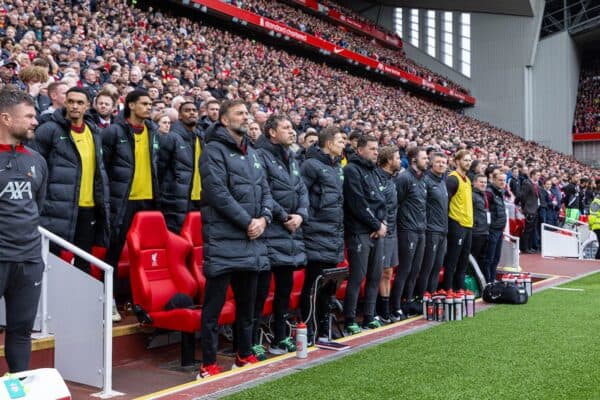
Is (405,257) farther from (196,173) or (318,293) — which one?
(196,173)

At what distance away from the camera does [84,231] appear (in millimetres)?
A: 4676

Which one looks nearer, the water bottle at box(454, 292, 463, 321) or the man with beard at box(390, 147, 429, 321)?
the water bottle at box(454, 292, 463, 321)

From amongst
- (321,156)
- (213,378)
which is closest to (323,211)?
(321,156)

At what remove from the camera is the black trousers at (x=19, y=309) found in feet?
10.5

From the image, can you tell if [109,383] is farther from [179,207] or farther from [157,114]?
[157,114]

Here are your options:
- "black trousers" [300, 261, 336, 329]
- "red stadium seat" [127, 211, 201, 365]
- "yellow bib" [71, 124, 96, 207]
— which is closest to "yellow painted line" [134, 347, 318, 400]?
"red stadium seat" [127, 211, 201, 365]

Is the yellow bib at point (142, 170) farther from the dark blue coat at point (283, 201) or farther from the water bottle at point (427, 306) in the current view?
the water bottle at point (427, 306)

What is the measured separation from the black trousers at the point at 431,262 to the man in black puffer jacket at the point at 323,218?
165 cm

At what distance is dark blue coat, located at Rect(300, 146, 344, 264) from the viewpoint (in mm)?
5344

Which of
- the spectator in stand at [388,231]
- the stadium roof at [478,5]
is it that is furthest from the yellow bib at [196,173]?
the stadium roof at [478,5]

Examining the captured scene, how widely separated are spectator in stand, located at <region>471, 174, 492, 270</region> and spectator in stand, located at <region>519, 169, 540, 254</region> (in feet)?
17.6

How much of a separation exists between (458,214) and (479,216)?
2.56 ft

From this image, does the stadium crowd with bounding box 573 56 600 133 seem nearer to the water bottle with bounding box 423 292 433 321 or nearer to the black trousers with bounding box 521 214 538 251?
the black trousers with bounding box 521 214 538 251

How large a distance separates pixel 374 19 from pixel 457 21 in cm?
565
